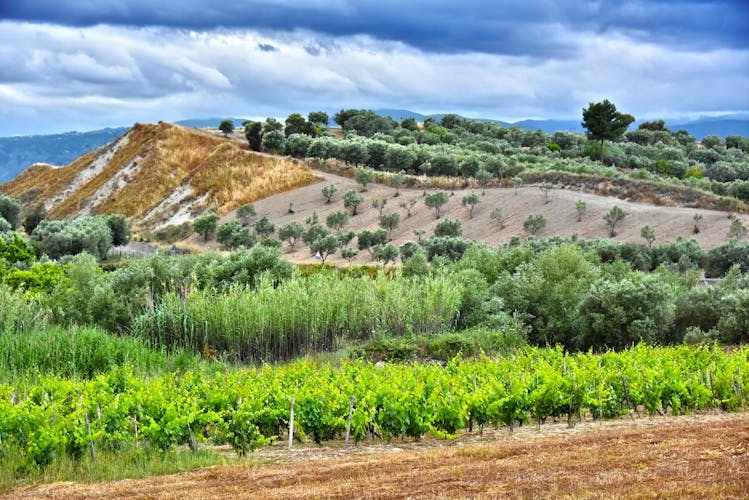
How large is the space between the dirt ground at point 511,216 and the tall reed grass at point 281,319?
31.0m

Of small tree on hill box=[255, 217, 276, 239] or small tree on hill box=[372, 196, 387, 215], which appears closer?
small tree on hill box=[255, 217, 276, 239]

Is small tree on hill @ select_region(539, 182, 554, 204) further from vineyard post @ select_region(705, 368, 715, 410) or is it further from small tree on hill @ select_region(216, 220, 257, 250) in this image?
vineyard post @ select_region(705, 368, 715, 410)

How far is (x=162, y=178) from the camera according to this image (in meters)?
96.9

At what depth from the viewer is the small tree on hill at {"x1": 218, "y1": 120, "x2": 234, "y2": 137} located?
113m

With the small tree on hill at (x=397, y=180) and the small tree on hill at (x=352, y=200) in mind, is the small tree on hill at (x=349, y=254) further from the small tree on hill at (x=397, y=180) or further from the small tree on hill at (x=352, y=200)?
the small tree on hill at (x=397, y=180)

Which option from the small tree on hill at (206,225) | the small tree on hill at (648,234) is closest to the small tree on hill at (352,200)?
the small tree on hill at (206,225)

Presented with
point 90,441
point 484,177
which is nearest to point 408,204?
point 484,177

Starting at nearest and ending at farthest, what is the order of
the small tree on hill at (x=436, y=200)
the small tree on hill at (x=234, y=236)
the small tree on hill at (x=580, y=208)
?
the small tree on hill at (x=580, y=208)
the small tree on hill at (x=234, y=236)
the small tree on hill at (x=436, y=200)

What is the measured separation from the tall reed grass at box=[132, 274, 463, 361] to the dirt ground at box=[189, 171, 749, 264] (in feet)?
102

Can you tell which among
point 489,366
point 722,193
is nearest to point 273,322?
point 489,366

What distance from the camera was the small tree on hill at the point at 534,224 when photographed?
56500mm

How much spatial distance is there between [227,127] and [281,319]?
318 feet

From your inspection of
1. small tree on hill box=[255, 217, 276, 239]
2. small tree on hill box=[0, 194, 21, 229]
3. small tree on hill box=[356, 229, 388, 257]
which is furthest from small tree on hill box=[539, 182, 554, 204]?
small tree on hill box=[0, 194, 21, 229]

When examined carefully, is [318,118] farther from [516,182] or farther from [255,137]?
[516,182]
